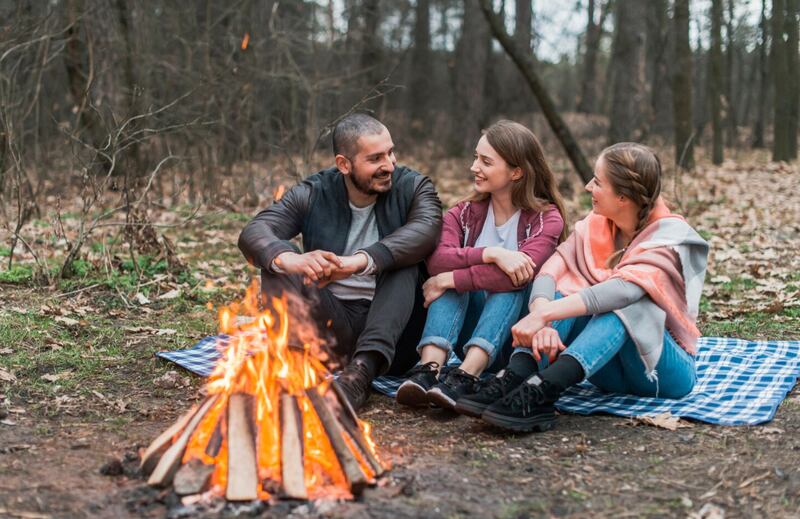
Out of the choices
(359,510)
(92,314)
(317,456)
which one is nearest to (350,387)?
(317,456)

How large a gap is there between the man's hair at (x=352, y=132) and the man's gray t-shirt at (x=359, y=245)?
1.21 feet

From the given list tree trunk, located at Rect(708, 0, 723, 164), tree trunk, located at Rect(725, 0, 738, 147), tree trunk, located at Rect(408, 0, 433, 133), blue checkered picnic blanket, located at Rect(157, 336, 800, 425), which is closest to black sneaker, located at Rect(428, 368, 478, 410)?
blue checkered picnic blanket, located at Rect(157, 336, 800, 425)

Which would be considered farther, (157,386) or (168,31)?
(168,31)

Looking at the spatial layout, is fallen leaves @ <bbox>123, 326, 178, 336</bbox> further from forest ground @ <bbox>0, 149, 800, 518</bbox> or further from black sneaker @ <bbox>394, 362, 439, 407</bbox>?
black sneaker @ <bbox>394, 362, 439, 407</bbox>

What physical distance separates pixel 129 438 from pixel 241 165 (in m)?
8.62

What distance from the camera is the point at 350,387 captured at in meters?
3.81

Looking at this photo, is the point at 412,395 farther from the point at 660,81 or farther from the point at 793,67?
the point at 660,81

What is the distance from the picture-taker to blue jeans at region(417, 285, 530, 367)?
401 cm

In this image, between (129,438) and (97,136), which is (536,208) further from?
(97,136)

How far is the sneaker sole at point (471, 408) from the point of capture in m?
3.51

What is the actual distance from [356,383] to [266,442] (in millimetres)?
992

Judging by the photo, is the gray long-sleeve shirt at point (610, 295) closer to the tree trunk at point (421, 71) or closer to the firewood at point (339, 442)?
the firewood at point (339, 442)

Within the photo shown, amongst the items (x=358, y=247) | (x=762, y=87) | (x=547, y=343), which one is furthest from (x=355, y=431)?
(x=762, y=87)

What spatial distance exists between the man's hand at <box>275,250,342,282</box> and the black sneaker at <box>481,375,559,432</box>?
1.08 m
